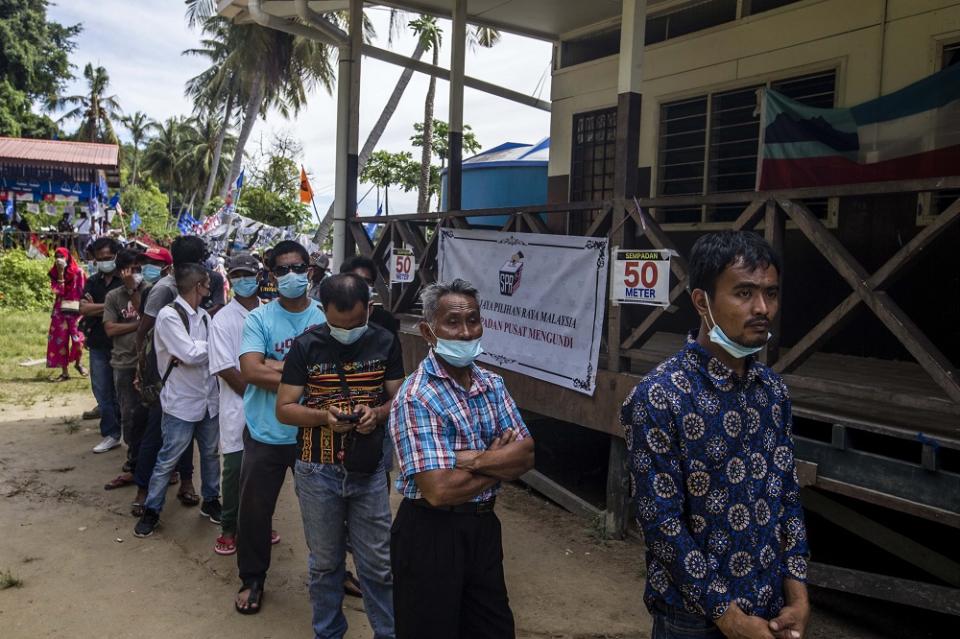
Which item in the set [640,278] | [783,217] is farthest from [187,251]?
[783,217]

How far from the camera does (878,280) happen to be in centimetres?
380

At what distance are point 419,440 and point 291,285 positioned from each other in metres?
1.83

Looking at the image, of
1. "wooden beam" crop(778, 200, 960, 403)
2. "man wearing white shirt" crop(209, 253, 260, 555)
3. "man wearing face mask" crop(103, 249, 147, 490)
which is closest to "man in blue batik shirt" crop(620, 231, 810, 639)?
"wooden beam" crop(778, 200, 960, 403)

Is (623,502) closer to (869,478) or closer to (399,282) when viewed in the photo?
(869,478)

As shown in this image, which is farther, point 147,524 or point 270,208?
point 270,208

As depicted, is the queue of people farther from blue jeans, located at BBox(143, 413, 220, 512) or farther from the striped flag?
the striped flag

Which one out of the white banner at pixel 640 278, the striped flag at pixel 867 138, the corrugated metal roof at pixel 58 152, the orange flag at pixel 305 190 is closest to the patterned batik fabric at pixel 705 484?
the white banner at pixel 640 278

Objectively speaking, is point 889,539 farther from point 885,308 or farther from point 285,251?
point 285,251

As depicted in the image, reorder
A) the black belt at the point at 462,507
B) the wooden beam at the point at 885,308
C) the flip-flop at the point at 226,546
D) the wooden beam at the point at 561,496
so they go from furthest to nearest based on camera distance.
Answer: the wooden beam at the point at 561,496
the flip-flop at the point at 226,546
the wooden beam at the point at 885,308
the black belt at the point at 462,507

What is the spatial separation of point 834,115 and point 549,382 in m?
2.87

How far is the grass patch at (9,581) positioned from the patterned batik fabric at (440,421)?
127 inches

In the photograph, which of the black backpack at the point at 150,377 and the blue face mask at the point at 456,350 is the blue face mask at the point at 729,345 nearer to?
the blue face mask at the point at 456,350

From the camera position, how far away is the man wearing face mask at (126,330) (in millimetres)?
6305

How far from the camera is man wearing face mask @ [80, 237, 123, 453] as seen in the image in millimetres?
7008
